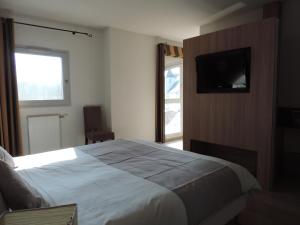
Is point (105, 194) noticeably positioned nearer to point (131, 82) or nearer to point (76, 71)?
point (76, 71)

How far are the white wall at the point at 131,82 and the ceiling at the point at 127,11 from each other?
36 cm

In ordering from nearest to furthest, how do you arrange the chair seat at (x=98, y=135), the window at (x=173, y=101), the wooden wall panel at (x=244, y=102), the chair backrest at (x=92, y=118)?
the wooden wall panel at (x=244, y=102) < the chair seat at (x=98, y=135) < the chair backrest at (x=92, y=118) < the window at (x=173, y=101)

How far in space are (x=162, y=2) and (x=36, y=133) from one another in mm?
2973

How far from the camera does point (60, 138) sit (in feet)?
12.9

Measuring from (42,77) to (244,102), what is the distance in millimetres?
3389

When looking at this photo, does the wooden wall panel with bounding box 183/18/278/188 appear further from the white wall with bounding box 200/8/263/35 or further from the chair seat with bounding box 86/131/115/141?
the chair seat with bounding box 86/131/115/141

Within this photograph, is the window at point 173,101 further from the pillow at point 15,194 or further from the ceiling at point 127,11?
the pillow at point 15,194

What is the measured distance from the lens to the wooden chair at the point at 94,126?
12.9 ft

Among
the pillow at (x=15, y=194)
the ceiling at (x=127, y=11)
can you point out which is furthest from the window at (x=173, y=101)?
the pillow at (x=15, y=194)

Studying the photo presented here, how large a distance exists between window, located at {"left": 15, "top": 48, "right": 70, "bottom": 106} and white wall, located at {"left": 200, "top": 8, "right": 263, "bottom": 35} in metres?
2.79

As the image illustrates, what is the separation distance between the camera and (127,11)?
3400 mm

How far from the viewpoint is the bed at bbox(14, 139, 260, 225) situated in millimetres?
1151

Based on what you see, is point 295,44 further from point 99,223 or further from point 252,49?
point 99,223

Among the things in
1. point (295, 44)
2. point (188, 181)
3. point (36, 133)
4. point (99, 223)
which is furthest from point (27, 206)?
point (295, 44)
